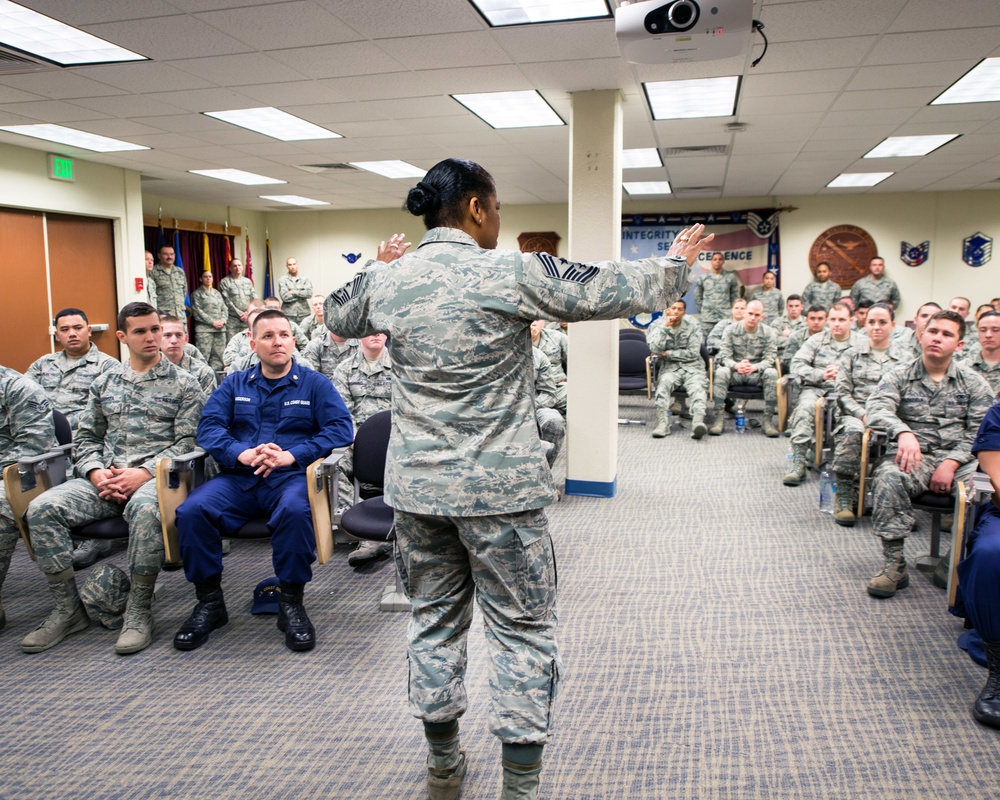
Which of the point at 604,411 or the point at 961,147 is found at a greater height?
the point at 961,147

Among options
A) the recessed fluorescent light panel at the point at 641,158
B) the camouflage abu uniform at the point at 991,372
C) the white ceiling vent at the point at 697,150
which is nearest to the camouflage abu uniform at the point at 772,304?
the recessed fluorescent light panel at the point at 641,158

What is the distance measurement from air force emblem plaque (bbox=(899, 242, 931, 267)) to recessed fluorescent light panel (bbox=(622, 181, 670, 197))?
357 cm

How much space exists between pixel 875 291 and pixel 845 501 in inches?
289

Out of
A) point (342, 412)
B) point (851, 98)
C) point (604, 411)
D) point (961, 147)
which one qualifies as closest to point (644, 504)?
point (604, 411)

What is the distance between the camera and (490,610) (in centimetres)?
185

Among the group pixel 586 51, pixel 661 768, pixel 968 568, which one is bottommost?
pixel 661 768

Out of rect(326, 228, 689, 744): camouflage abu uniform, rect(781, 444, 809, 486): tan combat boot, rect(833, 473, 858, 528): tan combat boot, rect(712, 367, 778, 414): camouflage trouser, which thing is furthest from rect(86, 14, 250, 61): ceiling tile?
rect(712, 367, 778, 414): camouflage trouser

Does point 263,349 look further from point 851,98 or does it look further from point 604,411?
point 851,98

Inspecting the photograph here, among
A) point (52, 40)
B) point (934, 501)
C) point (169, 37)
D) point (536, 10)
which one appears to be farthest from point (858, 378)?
point (52, 40)

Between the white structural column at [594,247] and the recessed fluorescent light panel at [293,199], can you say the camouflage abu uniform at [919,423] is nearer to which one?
the white structural column at [594,247]

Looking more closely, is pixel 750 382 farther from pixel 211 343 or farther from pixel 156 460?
pixel 211 343

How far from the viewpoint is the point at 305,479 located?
317 centimetres

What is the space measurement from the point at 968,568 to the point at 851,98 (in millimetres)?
3914

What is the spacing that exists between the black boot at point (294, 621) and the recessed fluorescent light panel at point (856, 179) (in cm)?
837
